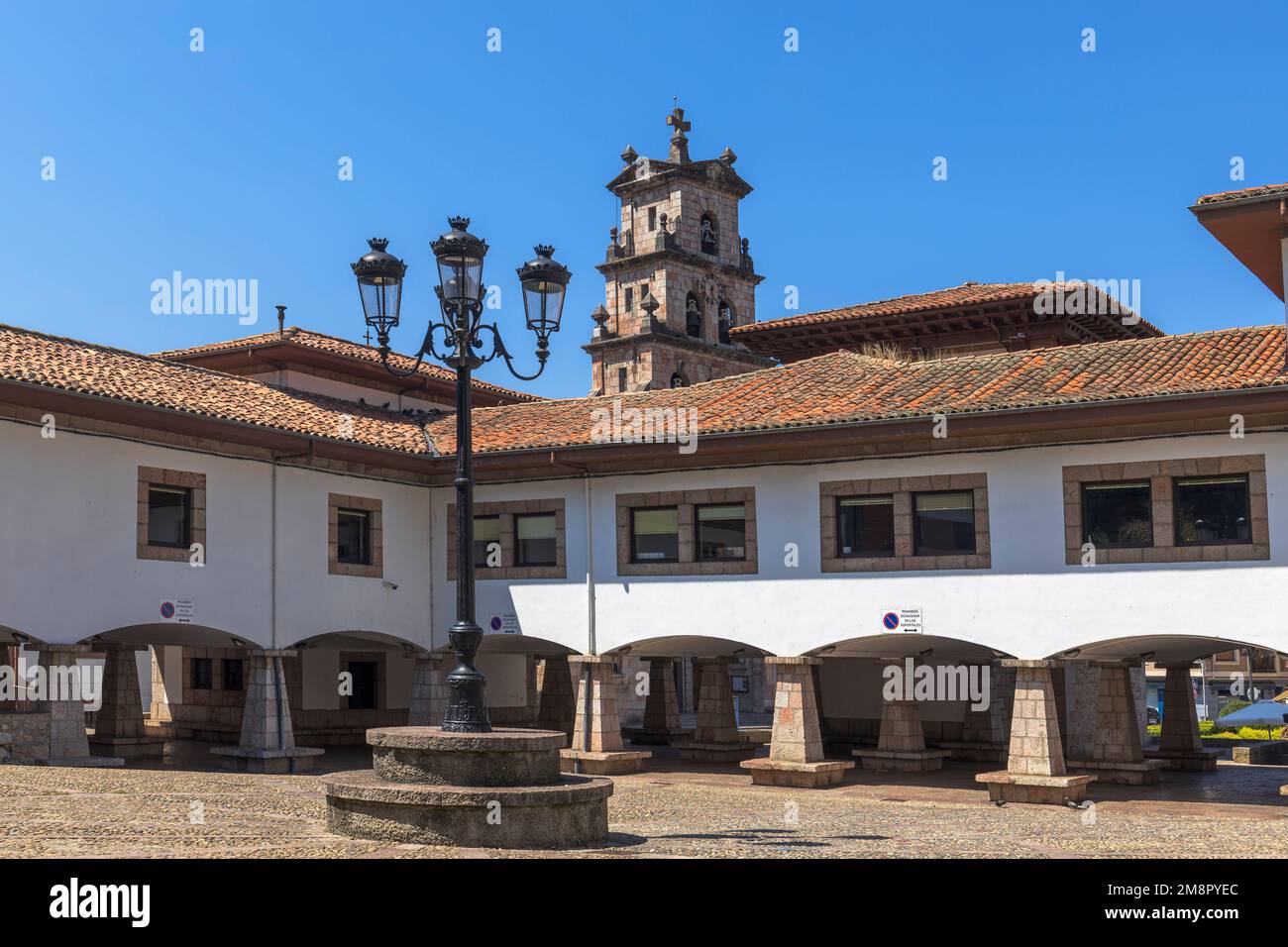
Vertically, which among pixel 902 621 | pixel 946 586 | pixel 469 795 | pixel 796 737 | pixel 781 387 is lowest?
pixel 796 737

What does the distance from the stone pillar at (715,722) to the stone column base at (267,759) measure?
341 inches

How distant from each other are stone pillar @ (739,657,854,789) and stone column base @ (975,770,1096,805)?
2945mm

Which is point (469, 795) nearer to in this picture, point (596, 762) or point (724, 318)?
point (596, 762)

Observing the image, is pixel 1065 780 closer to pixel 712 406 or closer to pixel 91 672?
pixel 712 406

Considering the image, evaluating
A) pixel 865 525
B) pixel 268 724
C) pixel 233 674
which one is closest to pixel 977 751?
pixel 865 525

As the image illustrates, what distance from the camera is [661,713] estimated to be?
3434cm

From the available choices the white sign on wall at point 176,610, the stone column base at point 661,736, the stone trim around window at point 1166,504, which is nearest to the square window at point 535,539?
the white sign on wall at point 176,610

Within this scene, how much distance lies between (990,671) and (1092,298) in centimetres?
993

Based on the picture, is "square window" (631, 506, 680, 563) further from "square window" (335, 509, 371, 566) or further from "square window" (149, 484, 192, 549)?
"square window" (149, 484, 192, 549)

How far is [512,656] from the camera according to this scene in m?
33.5

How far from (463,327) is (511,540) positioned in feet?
43.1

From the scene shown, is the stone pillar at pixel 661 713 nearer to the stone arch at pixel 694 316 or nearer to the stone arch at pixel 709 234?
the stone arch at pixel 694 316

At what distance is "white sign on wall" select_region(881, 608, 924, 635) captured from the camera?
75.2 feet
